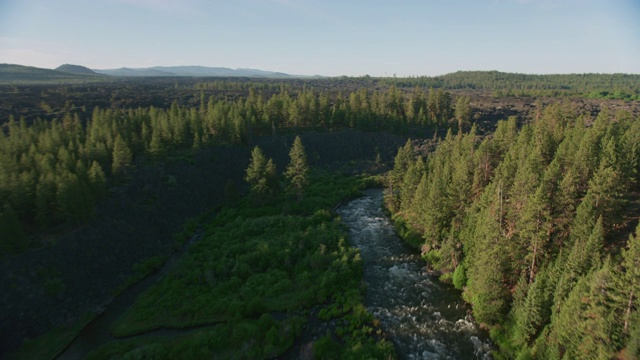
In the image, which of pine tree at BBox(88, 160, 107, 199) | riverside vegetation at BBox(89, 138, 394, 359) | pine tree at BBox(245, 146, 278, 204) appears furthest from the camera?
pine tree at BBox(245, 146, 278, 204)

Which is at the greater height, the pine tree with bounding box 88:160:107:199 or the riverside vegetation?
the pine tree with bounding box 88:160:107:199

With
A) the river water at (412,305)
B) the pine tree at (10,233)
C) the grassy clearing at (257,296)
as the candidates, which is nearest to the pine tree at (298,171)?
the grassy clearing at (257,296)

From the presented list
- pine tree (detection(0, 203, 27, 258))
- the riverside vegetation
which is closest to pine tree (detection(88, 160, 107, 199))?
pine tree (detection(0, 203, 27, 258))

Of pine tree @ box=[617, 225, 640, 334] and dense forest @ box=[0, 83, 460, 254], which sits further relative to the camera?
dense forest @ box=[0, 83, 460, 254]

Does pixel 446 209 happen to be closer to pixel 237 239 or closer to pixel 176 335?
pixel 237 239

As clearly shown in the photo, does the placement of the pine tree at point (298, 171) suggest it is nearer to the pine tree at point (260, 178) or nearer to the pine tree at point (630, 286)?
the pine tree at point (260, 178)

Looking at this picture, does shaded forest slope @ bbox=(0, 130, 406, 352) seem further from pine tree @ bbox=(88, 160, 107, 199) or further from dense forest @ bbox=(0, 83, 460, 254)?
dense forest @ bbox=(0, 83, 460, 254)

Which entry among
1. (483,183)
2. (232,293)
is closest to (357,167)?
(483,183)

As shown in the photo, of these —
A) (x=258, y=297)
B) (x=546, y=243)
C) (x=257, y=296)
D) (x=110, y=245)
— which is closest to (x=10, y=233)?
(x=110, y=245)
